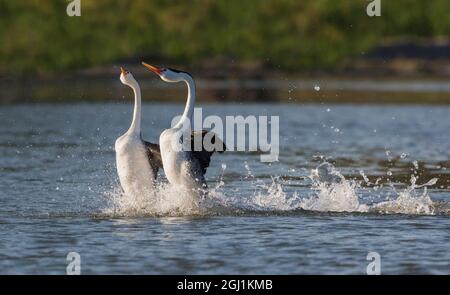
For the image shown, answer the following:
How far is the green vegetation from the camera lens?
212 ft

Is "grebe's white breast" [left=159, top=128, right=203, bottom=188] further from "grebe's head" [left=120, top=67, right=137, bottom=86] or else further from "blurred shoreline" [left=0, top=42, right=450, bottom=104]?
"blurred shoreline" [left=0, top=42, right=450, bottom=104]

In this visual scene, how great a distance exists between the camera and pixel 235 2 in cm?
7594

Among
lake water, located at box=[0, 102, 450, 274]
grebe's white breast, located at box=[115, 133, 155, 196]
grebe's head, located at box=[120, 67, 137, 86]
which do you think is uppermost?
grebe's head, located at box=[120, 67, 137, 86]

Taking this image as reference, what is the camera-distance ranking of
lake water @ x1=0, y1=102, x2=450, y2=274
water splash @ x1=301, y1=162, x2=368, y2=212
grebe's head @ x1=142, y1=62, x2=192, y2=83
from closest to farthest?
lake water @ x1=0, y1=102, x2=450, y2=274 < grebe's head @ x1=142, y1=62, x2=192, y2=83 < water splash @ x1=301, y1=162, x2=368, y2=212

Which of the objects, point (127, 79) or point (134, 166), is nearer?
point (134, 166)

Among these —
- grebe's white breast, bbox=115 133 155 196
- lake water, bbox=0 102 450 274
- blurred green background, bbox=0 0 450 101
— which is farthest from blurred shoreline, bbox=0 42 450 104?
grebe's white breast, bbox=115 133 155 196

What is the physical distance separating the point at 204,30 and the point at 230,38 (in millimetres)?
2451

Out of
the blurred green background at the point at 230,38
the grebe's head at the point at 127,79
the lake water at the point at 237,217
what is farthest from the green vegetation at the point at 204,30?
the grebe's head at the point at 127,79

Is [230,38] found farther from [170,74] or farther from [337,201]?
[170,74]

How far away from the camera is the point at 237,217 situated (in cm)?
1477

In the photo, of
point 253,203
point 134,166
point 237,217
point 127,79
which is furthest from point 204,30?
point 237,217

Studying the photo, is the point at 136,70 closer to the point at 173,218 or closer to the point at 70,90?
the point at 70,90

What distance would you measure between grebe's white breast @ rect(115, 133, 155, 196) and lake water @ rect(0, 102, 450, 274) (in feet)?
0.59
